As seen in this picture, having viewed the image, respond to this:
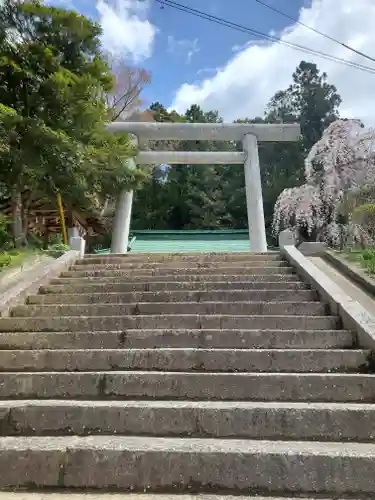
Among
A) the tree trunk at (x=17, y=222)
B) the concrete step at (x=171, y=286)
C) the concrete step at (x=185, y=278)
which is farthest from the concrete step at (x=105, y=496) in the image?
the tree trunk at (x=17, y=222)

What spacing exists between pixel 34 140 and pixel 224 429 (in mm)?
6041

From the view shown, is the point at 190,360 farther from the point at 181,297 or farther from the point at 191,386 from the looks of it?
the point at 181,297

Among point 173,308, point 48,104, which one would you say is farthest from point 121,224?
point 173,308

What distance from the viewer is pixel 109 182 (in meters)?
9.24

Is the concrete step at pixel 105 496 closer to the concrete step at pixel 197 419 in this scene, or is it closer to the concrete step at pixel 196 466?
the concrete step at pixel 196 466

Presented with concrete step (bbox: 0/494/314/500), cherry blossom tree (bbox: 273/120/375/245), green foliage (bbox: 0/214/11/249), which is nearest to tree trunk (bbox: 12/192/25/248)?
green foliage (bbox: 0/214/11/249)

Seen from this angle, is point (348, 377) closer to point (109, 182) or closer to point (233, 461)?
point (233, 461)


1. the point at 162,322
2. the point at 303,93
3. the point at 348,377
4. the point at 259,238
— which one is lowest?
the point at 348,377

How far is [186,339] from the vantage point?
12.9 feet

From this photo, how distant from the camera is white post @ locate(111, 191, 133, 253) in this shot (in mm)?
10977

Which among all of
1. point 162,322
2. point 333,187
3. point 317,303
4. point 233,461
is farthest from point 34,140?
point 333,187

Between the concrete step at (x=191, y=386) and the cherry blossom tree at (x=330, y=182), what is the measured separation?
11.1 meters

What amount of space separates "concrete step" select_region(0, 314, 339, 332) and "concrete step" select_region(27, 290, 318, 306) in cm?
69

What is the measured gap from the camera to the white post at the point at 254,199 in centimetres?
1090
